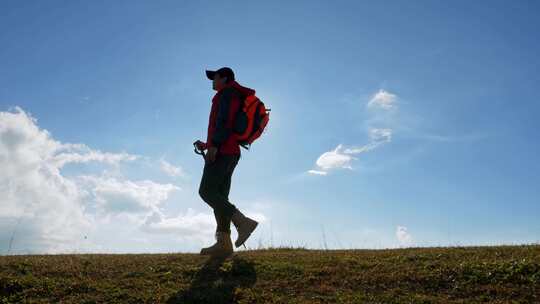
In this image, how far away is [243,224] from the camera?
9.35m

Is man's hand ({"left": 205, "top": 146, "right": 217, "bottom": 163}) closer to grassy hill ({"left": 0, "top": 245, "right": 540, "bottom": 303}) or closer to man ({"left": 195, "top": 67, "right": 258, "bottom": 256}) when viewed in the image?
man ({"left": 195, "top": 67, "right": 258, "bottom": 256})

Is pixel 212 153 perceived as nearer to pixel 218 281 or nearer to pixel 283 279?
pixel 218 281

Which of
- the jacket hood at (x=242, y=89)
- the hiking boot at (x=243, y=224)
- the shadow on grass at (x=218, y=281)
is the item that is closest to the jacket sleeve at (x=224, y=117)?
the jacket hood at (x=242, y=89)

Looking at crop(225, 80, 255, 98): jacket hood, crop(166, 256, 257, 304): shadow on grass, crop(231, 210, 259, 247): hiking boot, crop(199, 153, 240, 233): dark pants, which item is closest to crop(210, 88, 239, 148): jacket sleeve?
crop(225, 80, 255, 98): jacket hood

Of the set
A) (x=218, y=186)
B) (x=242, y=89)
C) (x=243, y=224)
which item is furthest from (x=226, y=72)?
(x=243, y=224)

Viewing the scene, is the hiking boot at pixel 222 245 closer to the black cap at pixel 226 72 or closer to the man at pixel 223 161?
the man at pixel 223 161

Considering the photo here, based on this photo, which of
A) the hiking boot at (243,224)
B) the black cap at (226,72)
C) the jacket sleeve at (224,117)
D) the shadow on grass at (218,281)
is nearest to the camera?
the shadow on grass at (218,281)

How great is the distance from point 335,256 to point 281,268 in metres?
1.47

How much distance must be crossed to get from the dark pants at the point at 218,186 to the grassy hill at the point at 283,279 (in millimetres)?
800

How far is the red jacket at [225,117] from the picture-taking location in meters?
9.22

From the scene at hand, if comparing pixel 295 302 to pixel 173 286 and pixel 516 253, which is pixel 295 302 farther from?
pixel 516 253

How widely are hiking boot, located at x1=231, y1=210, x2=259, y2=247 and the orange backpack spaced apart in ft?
4.14

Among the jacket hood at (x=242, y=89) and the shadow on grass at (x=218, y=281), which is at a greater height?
the jacket hood at (x=242, y=89)

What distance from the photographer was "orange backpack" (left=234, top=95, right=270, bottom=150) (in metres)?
9.36
